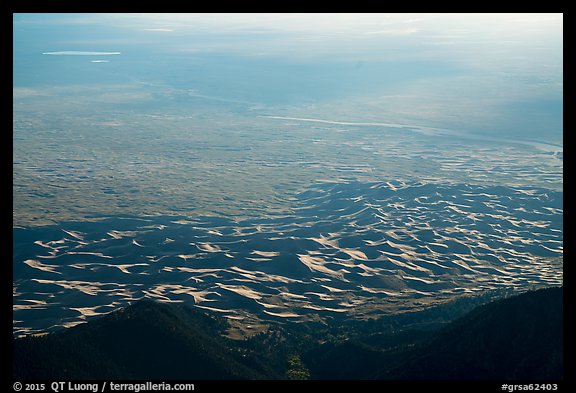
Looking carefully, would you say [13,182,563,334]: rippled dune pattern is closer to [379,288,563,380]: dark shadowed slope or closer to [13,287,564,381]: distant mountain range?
[13,287,564,381]: distant mountain range

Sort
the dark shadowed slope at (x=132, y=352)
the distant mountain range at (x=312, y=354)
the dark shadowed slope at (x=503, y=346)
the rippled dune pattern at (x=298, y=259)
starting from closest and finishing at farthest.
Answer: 1. the dark shadowed slope at (x=503, y=346)
2. the distant mountain range at (x=312, y=354)
3. the dark shadowed slope at (x=132, y=352)
4. the rippled dune pattern at (x=298, y=259)

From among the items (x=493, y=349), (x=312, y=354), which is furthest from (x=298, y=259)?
(x=493, y=349)

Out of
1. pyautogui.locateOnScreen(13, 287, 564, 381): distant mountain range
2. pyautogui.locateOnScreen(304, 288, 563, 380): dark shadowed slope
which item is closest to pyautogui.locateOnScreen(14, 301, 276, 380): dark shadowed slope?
pyautogui.locateOnScreen(13, 287, 564, 381): distant mountain range

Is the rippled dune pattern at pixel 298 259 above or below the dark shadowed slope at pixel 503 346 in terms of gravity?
below

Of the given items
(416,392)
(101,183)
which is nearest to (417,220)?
(101,183)

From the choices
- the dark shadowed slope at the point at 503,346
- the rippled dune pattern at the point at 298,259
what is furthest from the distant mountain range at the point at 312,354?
the rippled dune pattern at the point at 298,259

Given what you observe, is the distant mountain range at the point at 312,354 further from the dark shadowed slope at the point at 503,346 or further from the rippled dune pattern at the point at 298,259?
the rippled dune pattern at the point at 298,259

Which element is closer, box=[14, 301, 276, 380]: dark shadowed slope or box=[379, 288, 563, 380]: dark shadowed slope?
box=[379, 288, 563, 380]: dark shadowed slope

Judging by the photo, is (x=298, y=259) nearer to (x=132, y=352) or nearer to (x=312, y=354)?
(x=312, y=354)

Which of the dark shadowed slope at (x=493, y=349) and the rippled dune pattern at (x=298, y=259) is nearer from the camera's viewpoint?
the dark shadowed slope at (x=493, y=349)
